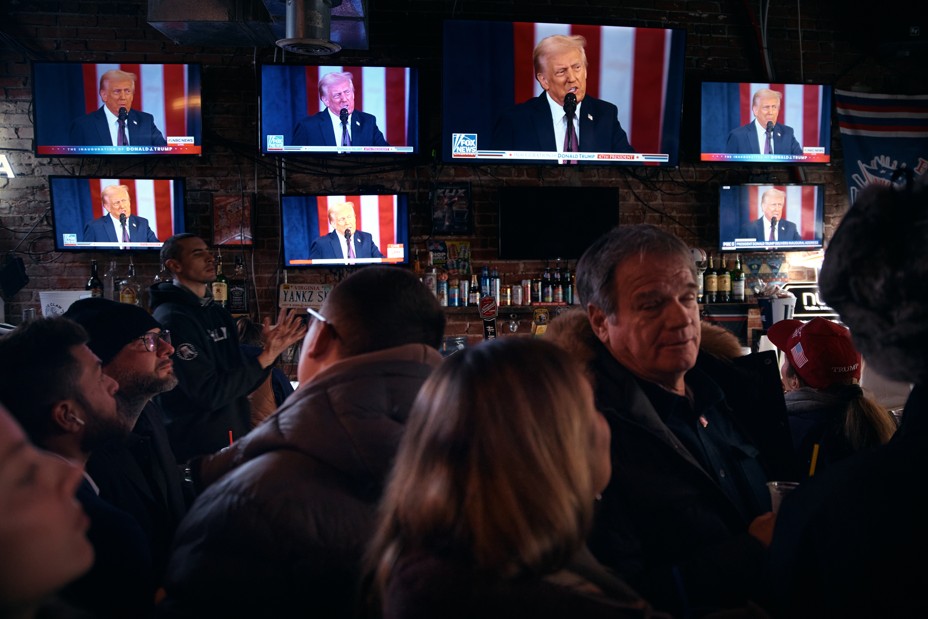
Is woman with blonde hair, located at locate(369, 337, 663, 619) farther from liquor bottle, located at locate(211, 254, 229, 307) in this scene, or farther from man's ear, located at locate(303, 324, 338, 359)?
liquor bottle, located at locate(211, 254, 229, 307)

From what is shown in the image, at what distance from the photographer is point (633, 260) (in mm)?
1857

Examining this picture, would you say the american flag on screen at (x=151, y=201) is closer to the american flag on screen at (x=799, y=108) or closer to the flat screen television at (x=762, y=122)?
the flat screen television at (x=762, y=122)

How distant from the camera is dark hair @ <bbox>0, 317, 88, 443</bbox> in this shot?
5.98 ft

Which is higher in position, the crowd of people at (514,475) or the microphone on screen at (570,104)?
the microphone on screen at (570,104)

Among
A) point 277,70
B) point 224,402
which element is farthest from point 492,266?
point 224,402

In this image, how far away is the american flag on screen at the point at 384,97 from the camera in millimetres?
5191

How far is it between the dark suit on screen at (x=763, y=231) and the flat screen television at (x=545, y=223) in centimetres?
107

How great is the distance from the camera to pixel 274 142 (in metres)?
5.18

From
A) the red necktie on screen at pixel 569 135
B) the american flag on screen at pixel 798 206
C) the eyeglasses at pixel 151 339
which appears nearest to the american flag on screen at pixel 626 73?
the red necktie on screen at pixel 569 135

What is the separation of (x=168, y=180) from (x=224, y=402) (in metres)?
2.58

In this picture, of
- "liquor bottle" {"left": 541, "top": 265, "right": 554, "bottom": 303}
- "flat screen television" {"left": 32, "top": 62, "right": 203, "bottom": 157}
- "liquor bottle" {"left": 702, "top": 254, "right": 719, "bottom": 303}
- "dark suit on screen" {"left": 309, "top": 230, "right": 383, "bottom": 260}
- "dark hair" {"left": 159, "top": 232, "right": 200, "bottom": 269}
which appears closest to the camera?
"dark hair" {"left": 159, "top": 232, "right": 200, "bottom": 269}

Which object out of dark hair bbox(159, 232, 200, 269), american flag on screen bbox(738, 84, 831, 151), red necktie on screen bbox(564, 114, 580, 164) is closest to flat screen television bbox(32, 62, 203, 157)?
dark hair bbox(159, 232, 200, 269)

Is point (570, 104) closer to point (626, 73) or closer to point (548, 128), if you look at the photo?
point (548, 128)

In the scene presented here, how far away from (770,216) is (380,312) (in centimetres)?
497
